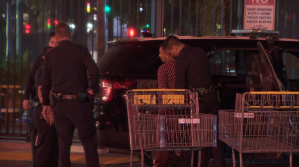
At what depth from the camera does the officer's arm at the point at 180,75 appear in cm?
409

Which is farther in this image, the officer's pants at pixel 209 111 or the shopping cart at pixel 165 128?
the officer's pants at pixel 209 111

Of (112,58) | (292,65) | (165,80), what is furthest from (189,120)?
(292,65)

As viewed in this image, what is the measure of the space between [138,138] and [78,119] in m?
0.84

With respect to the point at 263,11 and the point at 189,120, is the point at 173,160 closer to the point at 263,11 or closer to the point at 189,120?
the point at 189,120

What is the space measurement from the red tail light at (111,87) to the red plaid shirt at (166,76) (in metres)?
0.43

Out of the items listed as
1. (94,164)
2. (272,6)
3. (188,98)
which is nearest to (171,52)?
(188,98)

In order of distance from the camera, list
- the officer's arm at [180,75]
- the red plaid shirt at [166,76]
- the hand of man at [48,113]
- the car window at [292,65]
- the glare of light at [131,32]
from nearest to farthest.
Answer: the officer's arm at [180,75]
the hand of man at [48,113]
the red plaid shirt at [166,76]
the car window at [292,65]
the glare of light at [131,32]

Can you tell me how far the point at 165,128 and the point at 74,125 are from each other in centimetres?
119

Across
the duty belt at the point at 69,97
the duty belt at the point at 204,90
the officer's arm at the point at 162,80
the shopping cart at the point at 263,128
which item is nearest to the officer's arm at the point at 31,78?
the duty belt at the point at 69,97

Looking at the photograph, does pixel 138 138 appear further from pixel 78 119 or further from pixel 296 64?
pixel 296 64

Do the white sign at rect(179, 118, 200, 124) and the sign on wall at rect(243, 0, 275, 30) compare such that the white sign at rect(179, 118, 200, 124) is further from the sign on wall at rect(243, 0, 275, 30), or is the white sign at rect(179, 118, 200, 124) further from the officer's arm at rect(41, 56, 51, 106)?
the sign on wall at rect(243, 0, 275, 30)

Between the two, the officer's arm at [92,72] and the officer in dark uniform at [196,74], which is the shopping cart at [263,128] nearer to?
the officer in dark uniform at [196,74]

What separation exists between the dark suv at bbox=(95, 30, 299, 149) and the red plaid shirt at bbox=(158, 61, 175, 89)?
1.06ft

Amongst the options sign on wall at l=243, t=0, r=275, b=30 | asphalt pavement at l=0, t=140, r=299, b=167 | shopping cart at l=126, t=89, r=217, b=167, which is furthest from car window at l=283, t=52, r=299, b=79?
shopping cart at l=126, t=89, r=217, b=167
